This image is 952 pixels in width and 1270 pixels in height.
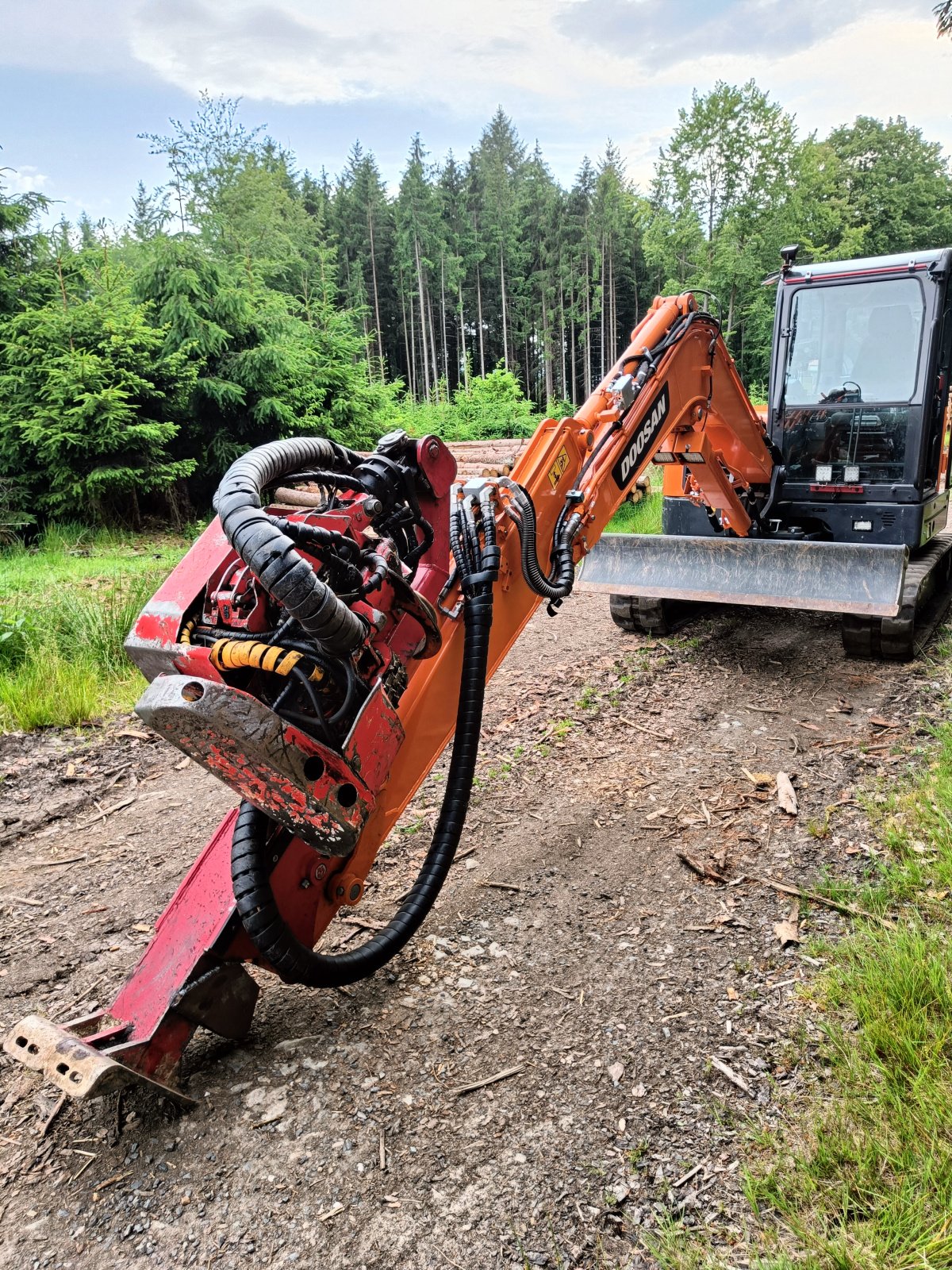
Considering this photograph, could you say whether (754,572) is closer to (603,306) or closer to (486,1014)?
(486,1014)

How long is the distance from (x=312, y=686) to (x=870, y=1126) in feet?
5.86

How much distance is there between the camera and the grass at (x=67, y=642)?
522cm

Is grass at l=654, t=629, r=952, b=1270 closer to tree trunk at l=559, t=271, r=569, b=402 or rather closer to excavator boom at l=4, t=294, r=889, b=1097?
excavator boom at l=4, t=294, r=889, b=1097

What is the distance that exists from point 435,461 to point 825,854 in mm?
2256

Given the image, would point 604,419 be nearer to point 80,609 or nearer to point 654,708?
point 654,708

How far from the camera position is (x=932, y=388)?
5.46 metres

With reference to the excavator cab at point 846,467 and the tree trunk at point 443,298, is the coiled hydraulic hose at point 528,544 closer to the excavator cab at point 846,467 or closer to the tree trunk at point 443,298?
the excavator cab at point 846,467

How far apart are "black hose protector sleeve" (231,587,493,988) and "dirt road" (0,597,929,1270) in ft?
0.96

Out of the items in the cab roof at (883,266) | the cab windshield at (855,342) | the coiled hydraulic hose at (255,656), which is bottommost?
the coiled hydraulic hose at (255,656)

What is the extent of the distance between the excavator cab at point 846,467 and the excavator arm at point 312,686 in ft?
8.35

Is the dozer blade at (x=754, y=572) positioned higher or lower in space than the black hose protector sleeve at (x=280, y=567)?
lower

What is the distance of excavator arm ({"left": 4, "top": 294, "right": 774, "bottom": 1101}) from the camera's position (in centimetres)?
199

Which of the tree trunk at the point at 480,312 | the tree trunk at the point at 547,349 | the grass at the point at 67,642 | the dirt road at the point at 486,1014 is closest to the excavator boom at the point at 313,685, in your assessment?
the dirt road at the point at 486,1014

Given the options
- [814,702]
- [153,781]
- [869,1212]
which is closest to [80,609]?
[153,781]
